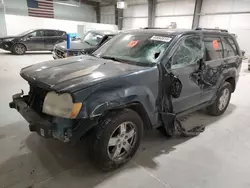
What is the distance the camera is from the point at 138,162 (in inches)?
92.9

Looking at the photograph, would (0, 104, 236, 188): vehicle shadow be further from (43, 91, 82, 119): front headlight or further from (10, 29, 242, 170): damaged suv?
(43, 91, 82, 119): front headlight

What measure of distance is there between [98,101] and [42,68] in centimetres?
97

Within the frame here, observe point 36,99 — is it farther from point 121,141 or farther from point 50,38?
point 50,38

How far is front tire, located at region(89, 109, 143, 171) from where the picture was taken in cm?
196

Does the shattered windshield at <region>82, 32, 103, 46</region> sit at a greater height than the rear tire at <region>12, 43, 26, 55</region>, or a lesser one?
greater

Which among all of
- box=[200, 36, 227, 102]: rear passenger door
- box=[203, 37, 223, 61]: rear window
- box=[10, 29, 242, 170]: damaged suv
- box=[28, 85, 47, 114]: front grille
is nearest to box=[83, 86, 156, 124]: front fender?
box=[10, 29, 242, 170]: damaged suv

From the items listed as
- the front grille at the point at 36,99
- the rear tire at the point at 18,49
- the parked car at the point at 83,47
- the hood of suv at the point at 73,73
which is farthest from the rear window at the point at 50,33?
the front grille at the point at 36,99

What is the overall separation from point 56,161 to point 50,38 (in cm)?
1041

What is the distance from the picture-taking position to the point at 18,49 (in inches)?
410

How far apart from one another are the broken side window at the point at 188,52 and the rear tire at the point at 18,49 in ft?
33.2

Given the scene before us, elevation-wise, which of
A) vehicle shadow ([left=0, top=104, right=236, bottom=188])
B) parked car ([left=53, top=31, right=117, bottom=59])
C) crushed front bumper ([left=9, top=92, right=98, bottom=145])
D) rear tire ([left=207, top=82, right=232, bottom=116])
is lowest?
vehicle shadow ([left=0, top=104, right=236, bottom=188])

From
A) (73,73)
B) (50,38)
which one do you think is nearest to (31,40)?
(50,38)

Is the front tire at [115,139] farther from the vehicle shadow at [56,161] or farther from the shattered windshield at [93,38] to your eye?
the shattered windshield at [93,38]

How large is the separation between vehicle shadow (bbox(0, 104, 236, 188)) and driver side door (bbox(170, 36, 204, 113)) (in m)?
0.56
